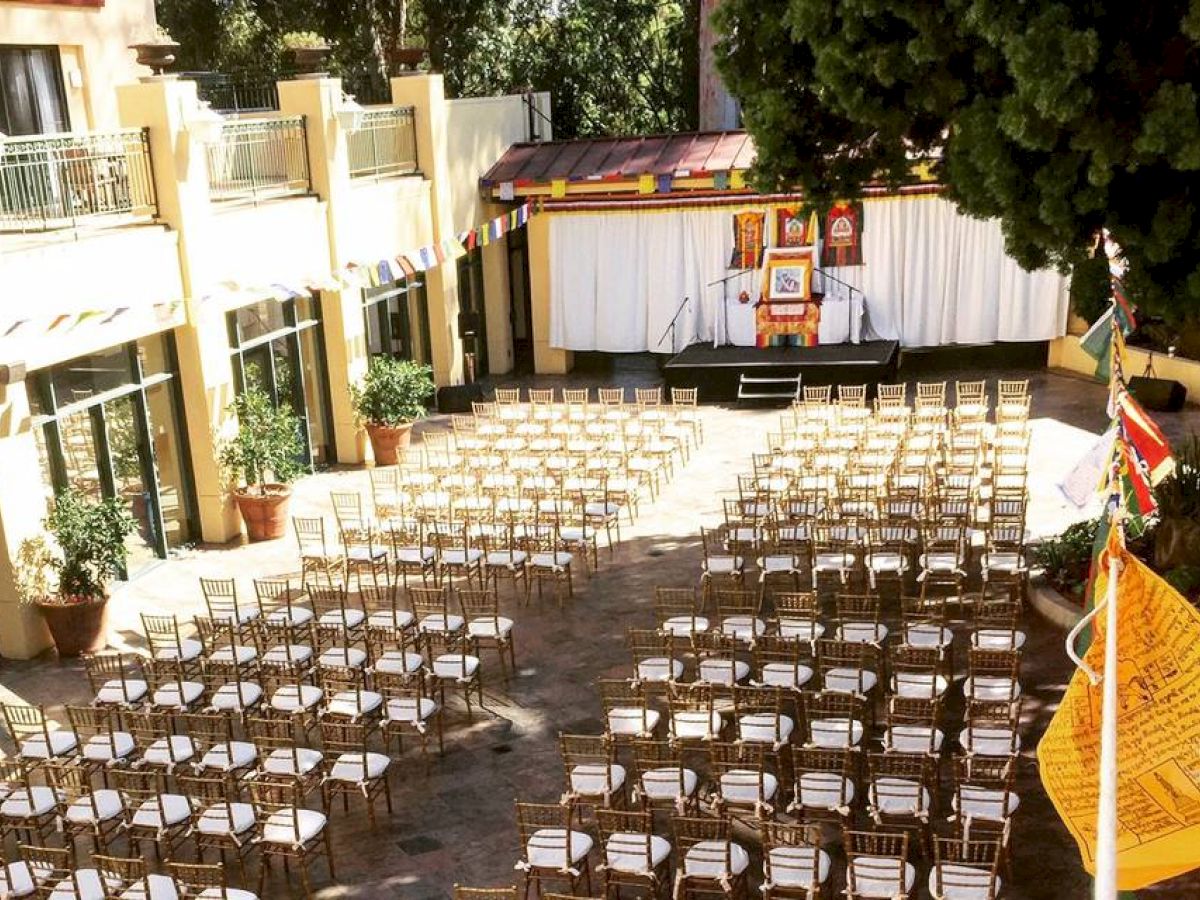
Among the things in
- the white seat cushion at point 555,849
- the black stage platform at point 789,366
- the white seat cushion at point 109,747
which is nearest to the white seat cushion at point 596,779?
the white seat cushion at point 555,849

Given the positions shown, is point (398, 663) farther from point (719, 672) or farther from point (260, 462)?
point (260, 462)

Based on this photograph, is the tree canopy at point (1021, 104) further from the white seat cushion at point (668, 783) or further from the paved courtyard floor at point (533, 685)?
the white seat cushion at point (668, 783)

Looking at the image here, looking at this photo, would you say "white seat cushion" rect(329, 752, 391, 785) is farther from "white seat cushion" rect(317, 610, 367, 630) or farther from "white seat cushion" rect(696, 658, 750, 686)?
"white seat cushion" rect(696, 658, 750, 686)

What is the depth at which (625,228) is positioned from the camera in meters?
26.7

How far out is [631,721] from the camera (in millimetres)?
11320

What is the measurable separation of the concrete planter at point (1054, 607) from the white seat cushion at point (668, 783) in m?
5.28

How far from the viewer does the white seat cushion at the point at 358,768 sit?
1062 cm

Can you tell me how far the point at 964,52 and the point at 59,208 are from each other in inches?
385

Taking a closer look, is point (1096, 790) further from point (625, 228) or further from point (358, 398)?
point (625, 228)

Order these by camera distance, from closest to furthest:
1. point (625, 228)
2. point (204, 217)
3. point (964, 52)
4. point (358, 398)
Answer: point (964, 52)
point (204, 217)
point (358, 398)
point (625, 228)

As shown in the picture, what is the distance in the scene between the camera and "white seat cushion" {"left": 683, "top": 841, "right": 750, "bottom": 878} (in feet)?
29.9

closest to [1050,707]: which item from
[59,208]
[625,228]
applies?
[59,208]

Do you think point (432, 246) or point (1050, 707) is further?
point (432, 246)

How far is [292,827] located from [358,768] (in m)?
0.93
